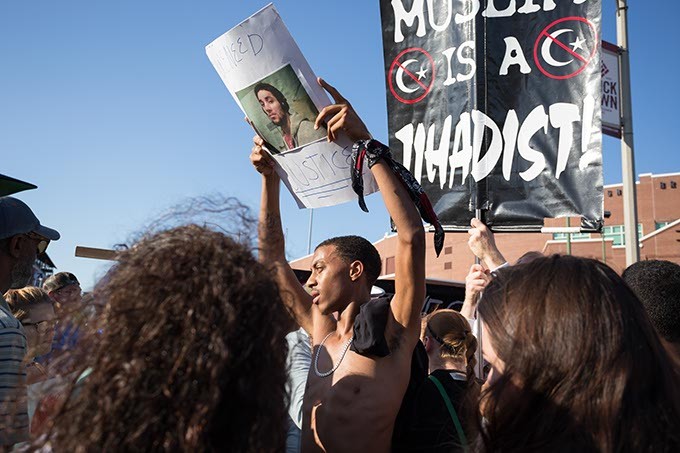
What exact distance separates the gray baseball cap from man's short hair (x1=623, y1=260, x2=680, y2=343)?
2.58m

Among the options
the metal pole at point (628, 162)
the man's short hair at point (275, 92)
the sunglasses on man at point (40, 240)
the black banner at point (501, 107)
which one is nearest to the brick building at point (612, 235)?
the metal pole at point (628, 162)

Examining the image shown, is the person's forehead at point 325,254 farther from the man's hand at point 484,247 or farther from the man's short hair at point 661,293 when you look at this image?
the man's short hair at point 661,293

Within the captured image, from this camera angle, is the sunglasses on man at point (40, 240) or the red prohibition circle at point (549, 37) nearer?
the sunglasses on man at point (40, 240)

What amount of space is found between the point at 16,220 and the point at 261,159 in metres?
1.15

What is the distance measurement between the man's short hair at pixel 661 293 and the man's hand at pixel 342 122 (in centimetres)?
117

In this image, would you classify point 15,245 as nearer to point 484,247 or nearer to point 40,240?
point 40,240

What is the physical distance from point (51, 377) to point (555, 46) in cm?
335

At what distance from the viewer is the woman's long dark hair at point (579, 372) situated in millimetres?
1264

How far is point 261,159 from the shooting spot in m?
2.91

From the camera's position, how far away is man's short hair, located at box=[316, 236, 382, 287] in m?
3.28

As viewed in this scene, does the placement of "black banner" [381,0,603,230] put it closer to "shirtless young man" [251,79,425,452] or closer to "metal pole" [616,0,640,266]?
"shirtless young man" [251,79,425,452]

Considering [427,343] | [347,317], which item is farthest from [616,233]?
[347,317]

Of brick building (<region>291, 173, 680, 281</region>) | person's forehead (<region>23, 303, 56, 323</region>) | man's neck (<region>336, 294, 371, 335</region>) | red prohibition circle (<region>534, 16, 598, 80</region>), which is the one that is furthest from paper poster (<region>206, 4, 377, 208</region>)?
brick building (<region>291, 173, 680, 281</region>)

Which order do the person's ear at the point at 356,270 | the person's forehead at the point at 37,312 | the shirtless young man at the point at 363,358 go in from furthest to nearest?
the person's forehead at the point at 37,312 → the person's ear at the point at 356,270 → the shirtless young man at the point at 363,358
